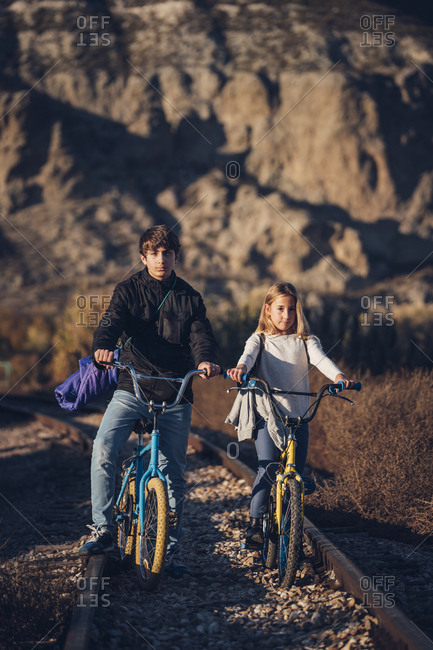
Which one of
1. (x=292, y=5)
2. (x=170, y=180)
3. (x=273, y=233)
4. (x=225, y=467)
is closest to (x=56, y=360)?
(x=225, y=467)

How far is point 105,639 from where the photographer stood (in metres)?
4.10

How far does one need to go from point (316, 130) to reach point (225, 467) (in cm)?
4194

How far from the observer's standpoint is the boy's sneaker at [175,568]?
514 cm

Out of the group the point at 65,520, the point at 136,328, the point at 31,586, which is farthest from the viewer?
the point at 65,520

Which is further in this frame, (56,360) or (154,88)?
(154,88)

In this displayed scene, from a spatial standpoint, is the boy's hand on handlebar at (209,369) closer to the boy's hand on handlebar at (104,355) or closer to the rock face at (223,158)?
the boy's hand on handlebar at (104,355)

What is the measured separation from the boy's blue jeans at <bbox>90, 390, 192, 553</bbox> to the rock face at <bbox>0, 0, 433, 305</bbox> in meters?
36.2

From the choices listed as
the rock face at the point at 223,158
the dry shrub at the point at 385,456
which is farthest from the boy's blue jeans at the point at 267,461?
the rock face at the point at 223,158

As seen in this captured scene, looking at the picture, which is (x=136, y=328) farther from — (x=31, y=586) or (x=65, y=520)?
(x=65, y=520)

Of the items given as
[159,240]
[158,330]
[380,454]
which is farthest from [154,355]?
[380,454]

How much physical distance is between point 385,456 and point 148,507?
2.84 m

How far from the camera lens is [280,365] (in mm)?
5324

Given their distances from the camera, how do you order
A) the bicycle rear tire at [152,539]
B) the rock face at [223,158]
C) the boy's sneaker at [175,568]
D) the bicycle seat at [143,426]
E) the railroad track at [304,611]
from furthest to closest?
the rock face at [223,158] < the boy's sneaker at [175,568] < the bicycle seat at [143,426] < the bicycle rear tire at [152,539] < the railroad track at [304,611]

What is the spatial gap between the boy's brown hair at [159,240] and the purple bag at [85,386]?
2.82 feet
